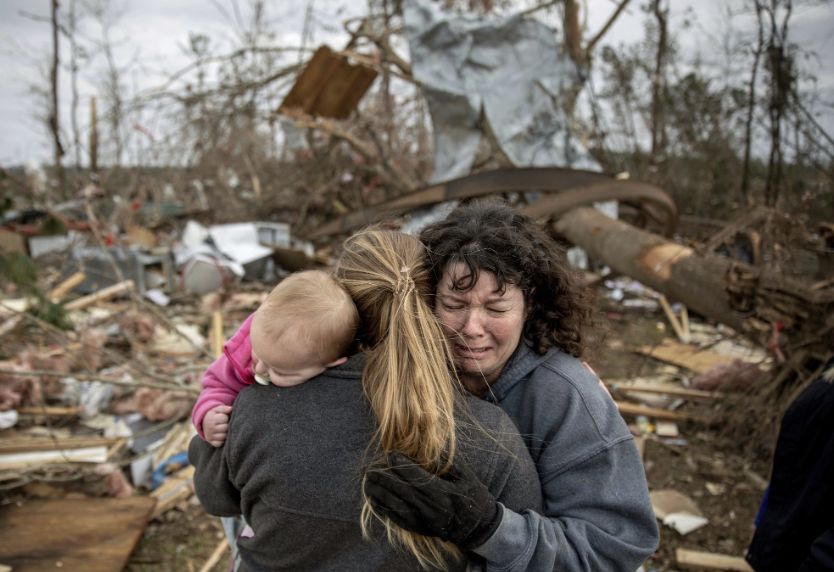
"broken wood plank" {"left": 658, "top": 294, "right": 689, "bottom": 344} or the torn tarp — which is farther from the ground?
the torn tarp

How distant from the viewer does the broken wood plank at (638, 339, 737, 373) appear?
571cm

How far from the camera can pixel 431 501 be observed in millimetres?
1224

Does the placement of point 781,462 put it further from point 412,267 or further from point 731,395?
point 731,395

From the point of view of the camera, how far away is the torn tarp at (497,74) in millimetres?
6367

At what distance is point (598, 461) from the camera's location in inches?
54.6

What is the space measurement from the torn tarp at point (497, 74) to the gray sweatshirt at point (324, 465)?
558 centimetres

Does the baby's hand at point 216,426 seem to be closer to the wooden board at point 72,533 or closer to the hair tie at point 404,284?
the hair tie at point 404,284

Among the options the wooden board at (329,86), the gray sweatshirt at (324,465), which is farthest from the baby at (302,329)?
the wooden board at (329,86)

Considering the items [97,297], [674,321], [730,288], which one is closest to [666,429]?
[730,288]

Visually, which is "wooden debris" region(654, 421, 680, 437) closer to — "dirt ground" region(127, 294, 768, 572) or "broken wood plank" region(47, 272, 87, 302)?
"dirt ground" region(127, 294, 768, 572)

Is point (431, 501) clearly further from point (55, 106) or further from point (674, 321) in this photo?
point (55, 106)

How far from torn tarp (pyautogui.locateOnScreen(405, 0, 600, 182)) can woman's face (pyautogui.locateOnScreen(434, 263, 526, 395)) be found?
5205 millimetres

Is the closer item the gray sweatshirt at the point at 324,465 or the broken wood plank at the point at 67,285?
the gray sweatshirt at the point at 324,465

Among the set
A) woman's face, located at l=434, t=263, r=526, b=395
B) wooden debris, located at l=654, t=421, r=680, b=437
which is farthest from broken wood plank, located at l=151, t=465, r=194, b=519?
wooden debris, located at l=654, t=421, r=680, b=437
